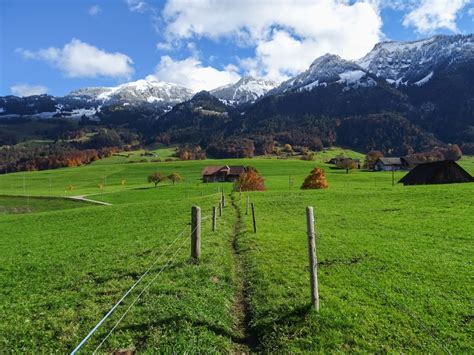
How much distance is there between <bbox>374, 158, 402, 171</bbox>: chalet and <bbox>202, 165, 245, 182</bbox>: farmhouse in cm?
7912

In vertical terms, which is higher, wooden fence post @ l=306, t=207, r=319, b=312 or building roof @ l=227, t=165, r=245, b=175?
wooden fence post @ l=306, t=207, r=319, b=312

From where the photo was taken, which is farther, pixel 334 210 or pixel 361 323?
pixel 334 210

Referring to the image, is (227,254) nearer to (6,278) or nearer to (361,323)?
(361,323)

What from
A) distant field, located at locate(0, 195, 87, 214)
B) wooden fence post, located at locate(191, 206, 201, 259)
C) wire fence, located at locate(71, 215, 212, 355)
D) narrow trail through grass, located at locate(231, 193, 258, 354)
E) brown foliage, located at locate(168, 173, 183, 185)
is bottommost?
distant field, located at locate(0, 195, 87, 214)

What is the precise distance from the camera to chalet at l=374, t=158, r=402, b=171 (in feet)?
615

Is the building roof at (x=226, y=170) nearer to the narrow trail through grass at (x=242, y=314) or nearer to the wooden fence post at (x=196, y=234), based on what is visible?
the wooden fence post at (x=196, y=234)

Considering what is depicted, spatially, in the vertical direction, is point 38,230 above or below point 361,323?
below

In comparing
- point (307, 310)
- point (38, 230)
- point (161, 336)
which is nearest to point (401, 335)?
point (307, 310)

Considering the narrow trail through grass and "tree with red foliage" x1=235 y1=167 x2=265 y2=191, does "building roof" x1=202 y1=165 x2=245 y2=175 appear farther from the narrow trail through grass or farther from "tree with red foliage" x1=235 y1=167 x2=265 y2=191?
the narrow trail through grass

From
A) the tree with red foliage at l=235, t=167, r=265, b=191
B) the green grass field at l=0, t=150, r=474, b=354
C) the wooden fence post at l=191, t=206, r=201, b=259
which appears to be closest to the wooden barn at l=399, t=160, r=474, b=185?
the tree with red foliage at l=235, t=167, r=265, b=191

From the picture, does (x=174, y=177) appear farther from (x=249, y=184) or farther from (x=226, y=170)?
(x=249, y=184)

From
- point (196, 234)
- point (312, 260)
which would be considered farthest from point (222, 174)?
point (312, 260)

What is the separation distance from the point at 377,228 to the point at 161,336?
21550 millimetres

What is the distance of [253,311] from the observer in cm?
1250
